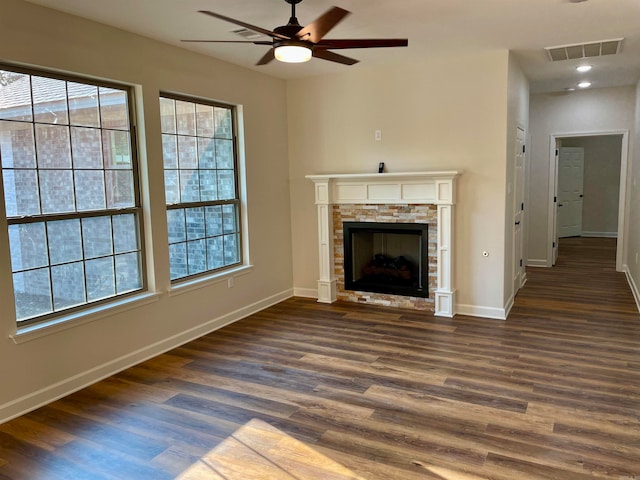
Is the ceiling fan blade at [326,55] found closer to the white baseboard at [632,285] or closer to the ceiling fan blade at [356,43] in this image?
the ceiling fan blade at [356,43]

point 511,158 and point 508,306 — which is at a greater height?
point 511,158

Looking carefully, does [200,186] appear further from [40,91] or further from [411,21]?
[411,21]

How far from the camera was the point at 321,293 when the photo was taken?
5867 mm

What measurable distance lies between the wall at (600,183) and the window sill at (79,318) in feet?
31.9

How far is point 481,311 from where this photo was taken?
5.14 m

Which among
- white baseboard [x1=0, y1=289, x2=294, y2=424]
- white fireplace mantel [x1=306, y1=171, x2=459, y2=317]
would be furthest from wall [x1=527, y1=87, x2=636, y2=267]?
white baseboard [x1=0, y1=289, x2=294, y2=424]

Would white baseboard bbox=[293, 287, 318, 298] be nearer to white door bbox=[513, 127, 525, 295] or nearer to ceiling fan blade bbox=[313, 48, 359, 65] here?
white door bbox=[513, 127, 525, 295]

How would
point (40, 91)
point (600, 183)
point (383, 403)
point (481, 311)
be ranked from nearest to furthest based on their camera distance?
point (383, 403) < point (40, 91) < point (481, 311) < point (600, 183)

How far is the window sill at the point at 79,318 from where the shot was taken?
125 inches

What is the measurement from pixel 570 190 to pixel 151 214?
9.34 meters

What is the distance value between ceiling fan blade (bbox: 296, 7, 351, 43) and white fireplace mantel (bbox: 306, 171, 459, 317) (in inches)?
96.0

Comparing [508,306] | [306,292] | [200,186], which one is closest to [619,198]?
[508,306]

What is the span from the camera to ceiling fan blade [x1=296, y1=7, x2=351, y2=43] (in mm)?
2594

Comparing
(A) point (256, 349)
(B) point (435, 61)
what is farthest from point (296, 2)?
(A) point (256, 349)
